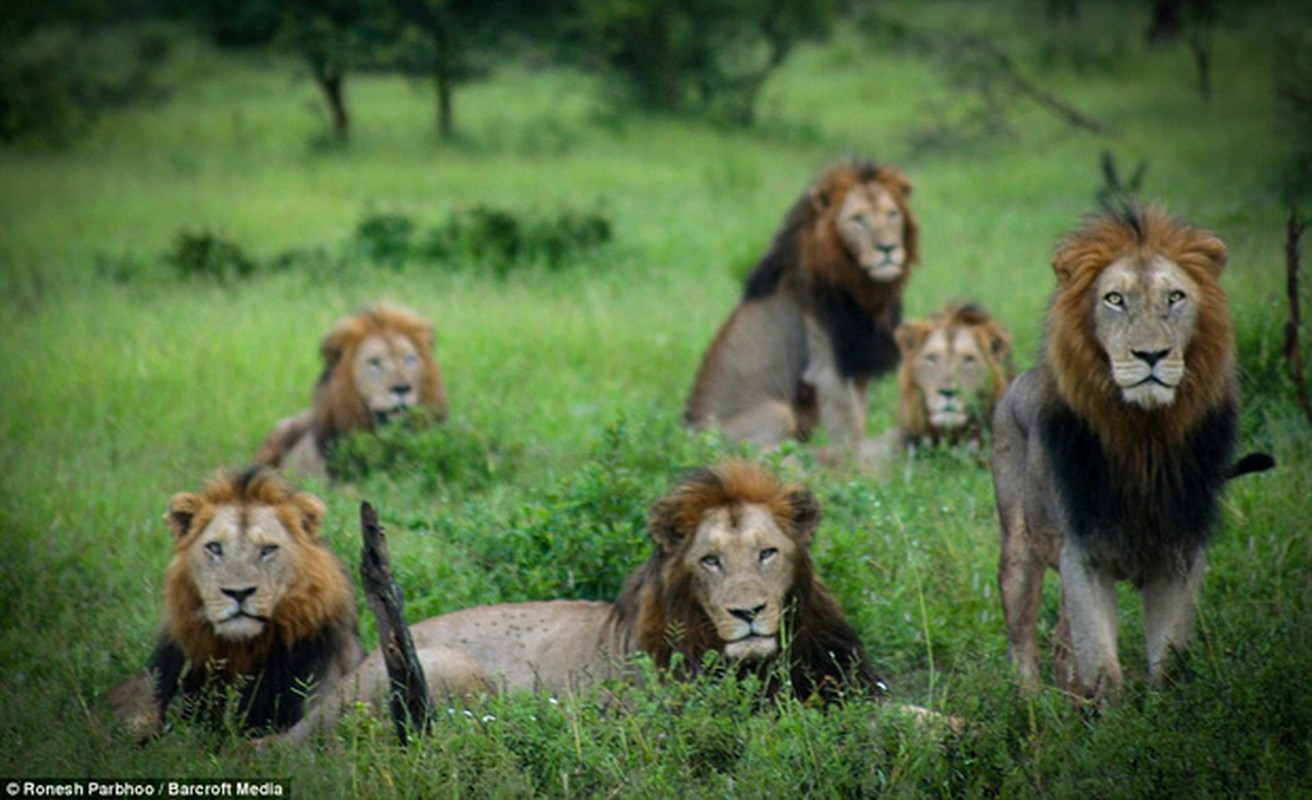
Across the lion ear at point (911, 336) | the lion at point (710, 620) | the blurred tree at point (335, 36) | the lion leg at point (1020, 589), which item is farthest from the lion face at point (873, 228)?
the blurred tree at point (335, 36)

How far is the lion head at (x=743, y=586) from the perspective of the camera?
512 cm

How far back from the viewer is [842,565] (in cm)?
616

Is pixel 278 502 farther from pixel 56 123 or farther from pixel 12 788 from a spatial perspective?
pixel 56 123

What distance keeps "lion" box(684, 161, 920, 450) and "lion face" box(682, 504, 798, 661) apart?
3739 millimetres

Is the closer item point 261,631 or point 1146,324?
point 1146,324

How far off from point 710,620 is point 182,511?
1.67 m

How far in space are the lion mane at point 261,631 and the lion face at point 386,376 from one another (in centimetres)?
304

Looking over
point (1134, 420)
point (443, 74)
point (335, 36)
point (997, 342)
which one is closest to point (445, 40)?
point (443, 74)

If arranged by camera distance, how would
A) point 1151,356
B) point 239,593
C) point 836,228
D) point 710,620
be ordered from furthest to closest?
point 836,228, point 239,593, point 710,620, point 1151,356

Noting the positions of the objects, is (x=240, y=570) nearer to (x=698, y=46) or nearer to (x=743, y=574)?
(x=743, y=574)

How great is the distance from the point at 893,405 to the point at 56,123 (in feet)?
40.0

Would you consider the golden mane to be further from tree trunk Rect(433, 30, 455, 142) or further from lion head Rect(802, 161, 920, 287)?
tree trunk Rect(433, 30, 455, 142)

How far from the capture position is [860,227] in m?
9.09

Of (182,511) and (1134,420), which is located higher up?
(1134,420)
